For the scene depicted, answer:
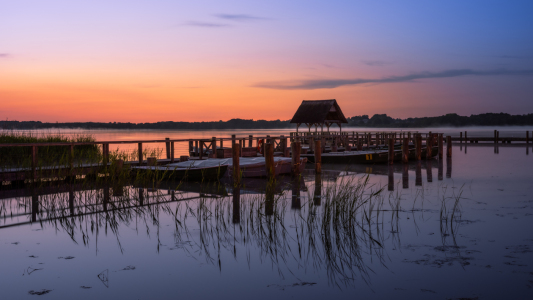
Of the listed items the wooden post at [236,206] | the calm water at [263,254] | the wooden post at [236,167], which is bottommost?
the calm water at [263,254]

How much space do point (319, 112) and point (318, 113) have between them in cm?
14

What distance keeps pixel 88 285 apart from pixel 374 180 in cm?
Result: 1434

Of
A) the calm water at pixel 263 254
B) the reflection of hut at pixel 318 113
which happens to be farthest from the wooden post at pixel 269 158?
the reflection of hut at pixel 318 113

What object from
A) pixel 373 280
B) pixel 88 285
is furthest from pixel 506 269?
pixel 88 285

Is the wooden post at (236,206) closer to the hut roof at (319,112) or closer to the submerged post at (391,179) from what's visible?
the submerged post at (391,179)

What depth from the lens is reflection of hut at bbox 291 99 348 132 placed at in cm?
4200

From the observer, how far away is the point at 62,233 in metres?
8.91

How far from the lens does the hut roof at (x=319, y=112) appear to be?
4200cm

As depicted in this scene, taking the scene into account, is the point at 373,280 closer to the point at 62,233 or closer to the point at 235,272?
the point at 235,272

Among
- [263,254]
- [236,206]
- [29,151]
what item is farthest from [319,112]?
[263,254]

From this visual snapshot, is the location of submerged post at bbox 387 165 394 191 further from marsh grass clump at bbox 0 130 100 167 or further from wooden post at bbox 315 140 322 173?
marsh grass clump at bbox 0 130 100 167

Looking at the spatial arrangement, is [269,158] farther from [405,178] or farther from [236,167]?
[405,178]

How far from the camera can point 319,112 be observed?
42312 millimetres

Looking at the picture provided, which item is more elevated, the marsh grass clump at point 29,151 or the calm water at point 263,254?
the marsh grass clump at point 29,151
